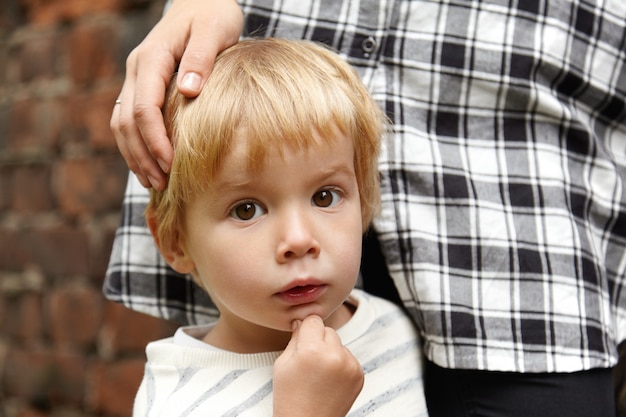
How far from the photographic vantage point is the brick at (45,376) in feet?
4.31

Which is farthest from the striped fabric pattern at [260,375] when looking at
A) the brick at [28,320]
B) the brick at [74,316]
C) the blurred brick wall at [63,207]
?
the brick at [28,320]

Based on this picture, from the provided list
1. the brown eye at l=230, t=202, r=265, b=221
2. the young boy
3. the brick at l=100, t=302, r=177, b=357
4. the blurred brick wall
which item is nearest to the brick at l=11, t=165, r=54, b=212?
the blurred brick wall

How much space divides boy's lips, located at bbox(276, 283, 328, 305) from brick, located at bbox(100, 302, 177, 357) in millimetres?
621

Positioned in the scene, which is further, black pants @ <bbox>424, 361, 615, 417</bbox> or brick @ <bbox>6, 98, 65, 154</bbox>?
brick @ <bbox>6, 98, 65, 154</bbox>

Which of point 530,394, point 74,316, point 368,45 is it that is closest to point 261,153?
point 368,45

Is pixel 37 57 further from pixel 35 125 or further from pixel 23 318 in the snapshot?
pixel 23 318

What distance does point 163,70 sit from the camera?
0.70m

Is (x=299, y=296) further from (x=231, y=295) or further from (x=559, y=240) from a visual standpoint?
(x=559, y=240)

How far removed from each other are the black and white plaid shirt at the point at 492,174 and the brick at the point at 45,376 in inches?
22.4

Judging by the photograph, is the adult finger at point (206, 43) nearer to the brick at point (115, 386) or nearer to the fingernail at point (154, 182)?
the fingernail at point (154, 182)

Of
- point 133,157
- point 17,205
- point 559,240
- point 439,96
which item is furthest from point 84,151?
point 559,240

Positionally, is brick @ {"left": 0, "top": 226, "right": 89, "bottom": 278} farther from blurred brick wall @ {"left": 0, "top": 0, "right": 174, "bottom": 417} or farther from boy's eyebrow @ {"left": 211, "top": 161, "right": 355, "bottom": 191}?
boy's eyebrow @ {"left": 211, "top": 161, "right": 355, "bottom": 191}

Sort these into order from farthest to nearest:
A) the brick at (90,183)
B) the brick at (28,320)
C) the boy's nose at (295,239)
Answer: the brick at (28,320) → the brick at (90,183) → the boy's nose at (295,239)

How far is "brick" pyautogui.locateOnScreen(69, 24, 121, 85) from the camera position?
1221mm
